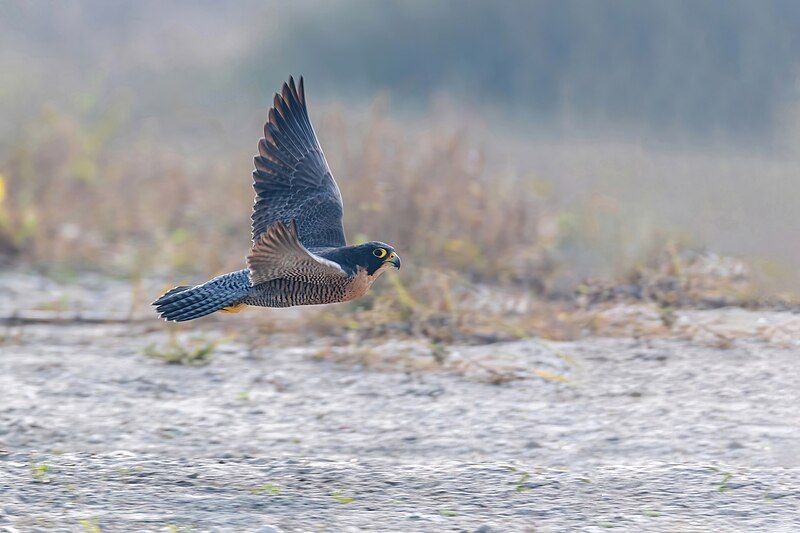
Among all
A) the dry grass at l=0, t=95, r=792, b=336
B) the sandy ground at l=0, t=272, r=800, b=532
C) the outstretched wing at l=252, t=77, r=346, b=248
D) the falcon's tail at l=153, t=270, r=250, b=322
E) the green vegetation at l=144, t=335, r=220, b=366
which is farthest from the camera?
the dry grass at l=0, t=95, r=792, b=336

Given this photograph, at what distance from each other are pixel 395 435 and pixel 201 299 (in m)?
1.52

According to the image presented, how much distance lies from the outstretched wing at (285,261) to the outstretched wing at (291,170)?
947 millimetres

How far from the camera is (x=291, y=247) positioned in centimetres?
505

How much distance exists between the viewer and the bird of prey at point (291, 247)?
523cm

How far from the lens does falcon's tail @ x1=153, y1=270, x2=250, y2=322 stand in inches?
208

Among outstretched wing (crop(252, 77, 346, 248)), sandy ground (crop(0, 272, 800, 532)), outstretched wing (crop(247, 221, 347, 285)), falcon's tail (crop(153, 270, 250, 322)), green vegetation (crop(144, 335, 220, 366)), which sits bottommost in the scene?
sandy ground (crop(0, 272, 800, 532))

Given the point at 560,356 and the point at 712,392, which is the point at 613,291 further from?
the point at 712,392

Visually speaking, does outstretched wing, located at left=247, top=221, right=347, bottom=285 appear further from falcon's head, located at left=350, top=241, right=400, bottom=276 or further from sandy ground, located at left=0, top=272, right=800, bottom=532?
sandy ground, located at left=0, top=272, right=800, bottom=532

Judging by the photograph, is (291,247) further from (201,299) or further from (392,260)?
(392,260)

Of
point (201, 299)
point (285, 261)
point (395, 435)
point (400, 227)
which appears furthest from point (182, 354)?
point (285, 261)

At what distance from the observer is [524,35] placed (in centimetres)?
1291

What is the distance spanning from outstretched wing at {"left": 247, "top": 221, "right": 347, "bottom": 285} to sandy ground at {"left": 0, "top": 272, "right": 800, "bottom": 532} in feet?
3.01

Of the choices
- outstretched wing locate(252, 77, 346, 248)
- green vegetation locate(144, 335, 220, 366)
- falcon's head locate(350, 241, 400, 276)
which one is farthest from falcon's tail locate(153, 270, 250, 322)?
green vegetation locate(144, 335, 220, 366)

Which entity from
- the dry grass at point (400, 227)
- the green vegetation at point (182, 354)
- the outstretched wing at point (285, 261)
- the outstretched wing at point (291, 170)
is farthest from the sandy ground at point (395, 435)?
the outstretched wing at point (291, 170)
